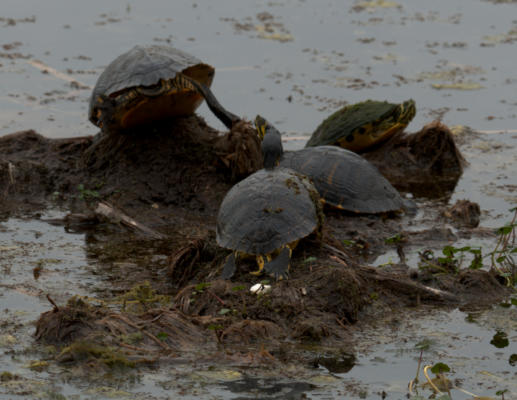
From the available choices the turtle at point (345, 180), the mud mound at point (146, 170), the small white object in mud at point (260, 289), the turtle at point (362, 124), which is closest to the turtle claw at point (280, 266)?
the small white object in mud at point (260, 289)

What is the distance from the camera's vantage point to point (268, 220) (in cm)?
612

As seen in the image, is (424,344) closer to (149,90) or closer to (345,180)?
(345,180)

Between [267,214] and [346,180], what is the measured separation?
2.45m

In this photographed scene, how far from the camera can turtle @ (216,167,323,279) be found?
6.05 meters

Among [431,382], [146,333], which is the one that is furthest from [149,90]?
[431,382]

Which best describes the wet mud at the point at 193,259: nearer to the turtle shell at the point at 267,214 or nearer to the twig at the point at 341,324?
the twig at the point at 341,324

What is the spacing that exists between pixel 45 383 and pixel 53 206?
13.0 feet

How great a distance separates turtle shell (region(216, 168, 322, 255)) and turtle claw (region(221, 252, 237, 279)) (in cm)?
9

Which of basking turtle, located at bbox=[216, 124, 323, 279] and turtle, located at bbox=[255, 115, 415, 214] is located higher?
basking turtle, located at bbox=[216, 124, 323, 279]

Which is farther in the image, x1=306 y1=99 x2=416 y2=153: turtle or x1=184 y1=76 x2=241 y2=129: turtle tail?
x1=306 y1=99 x2=416 y2=153: turtle

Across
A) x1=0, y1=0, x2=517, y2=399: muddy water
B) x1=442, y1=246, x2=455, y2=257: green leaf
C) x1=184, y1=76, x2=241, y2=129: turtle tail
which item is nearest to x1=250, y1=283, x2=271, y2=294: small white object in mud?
x1=0, y1=0, x2=517, y2=399: muddy water

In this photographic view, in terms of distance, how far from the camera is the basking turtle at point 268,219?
19.9 feet

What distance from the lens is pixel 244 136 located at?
8.47m

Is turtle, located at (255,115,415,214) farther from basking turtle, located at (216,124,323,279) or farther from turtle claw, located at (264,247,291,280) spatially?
Result: turtle claw, located at (264,247,291,280)
